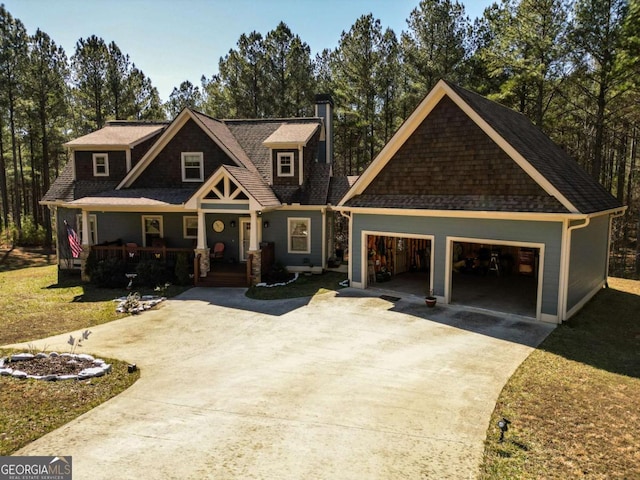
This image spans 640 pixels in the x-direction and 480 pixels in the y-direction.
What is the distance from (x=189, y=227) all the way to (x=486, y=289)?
13.5 meters

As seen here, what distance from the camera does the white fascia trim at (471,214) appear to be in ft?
36.7

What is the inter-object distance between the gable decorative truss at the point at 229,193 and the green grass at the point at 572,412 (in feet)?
36.4

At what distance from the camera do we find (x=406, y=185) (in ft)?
47.9

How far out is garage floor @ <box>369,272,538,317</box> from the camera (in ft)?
44.2

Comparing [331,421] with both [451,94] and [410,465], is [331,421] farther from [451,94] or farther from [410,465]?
[451,94]

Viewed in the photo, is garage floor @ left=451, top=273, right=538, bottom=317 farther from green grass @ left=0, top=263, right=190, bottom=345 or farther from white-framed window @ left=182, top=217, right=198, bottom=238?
white-framed window @ left=182, top=217, right=198, bottom=238

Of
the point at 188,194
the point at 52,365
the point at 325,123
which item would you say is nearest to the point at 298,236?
the point at 188,194

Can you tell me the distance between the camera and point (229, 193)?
→ 16.7 meters

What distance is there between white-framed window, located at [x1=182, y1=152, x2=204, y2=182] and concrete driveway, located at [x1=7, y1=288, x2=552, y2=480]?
9050 mm

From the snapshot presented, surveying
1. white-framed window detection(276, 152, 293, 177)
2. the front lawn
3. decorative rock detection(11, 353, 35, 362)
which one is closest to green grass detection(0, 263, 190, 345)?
the front lawn

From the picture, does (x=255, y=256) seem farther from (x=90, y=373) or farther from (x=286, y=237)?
(x=90, y=373)

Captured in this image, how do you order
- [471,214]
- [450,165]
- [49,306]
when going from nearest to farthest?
[471,214] → [450,165] → [49,306]

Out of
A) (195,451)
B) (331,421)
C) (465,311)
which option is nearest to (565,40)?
(465,311)

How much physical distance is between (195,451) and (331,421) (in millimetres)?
2041
